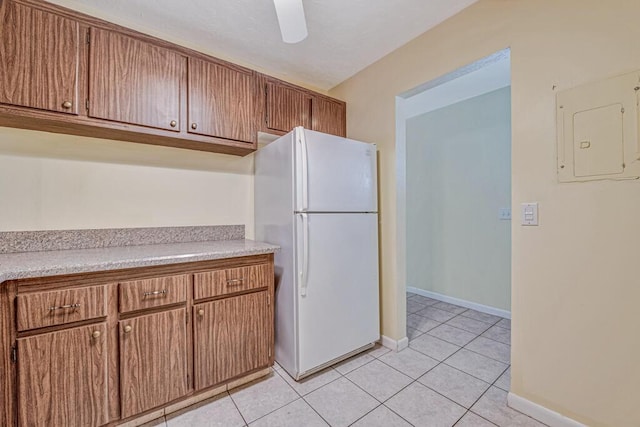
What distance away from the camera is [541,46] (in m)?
1.45

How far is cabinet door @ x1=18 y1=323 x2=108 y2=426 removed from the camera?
1.17 meters

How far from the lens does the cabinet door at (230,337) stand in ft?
5.19

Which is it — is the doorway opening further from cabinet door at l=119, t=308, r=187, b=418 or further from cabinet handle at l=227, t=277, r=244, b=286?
cabinet door at l=119, t=308, r=187, b=418

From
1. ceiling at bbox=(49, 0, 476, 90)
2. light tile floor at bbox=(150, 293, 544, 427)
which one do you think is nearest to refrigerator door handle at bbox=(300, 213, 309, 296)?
light tile floor at bbox=(150, 293, 544, 427)

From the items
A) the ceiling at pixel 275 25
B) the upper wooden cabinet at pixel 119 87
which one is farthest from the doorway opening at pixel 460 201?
the upper wooden cabinet at pixel 119 87

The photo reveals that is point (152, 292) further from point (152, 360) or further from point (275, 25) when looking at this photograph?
point (275, 25)

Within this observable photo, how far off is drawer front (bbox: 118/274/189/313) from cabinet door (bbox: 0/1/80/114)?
1.00 metres

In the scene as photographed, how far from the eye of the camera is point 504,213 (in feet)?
9.59

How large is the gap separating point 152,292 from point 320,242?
101 centimetres

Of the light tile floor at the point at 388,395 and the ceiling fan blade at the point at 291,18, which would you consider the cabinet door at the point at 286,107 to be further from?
the light tile floor at the point at 388,395

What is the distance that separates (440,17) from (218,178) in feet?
6.52

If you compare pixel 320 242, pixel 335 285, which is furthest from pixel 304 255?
pixel 335 285

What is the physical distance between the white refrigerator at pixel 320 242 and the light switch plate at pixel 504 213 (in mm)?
1629

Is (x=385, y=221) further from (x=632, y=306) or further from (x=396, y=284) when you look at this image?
(x=632, y=306)
